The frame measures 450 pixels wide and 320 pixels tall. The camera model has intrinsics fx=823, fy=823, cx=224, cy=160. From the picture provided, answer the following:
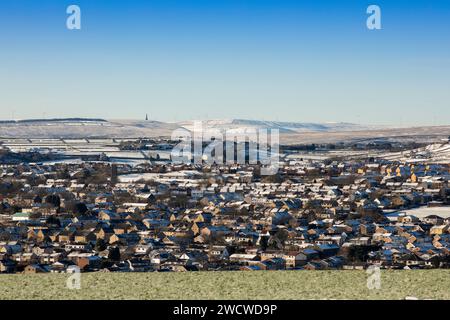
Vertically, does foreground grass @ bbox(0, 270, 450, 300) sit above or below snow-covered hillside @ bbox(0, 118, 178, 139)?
above

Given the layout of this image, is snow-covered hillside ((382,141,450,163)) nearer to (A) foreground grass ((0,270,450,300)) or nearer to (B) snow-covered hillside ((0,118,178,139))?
(B) snow-covered hillside ((0,118,178,139))

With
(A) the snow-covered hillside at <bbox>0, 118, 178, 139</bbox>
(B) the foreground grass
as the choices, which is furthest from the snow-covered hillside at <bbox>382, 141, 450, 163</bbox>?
(B) the foreground grass

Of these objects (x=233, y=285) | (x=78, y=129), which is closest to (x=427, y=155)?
(x=233, y=285)

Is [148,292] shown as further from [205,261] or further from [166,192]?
[166,192]

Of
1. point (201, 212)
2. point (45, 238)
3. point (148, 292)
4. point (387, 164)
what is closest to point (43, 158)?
point (387, 164)

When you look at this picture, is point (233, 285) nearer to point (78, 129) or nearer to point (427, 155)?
point (427, 155)

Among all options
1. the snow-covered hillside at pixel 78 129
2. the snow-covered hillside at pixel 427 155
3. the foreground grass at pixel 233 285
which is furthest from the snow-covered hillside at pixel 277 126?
the foreground grass at pixel 233 285

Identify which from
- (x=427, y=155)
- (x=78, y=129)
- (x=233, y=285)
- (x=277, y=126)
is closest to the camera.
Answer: (x=233, y=285)

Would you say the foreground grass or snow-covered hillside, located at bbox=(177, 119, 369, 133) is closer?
the foreground grass
